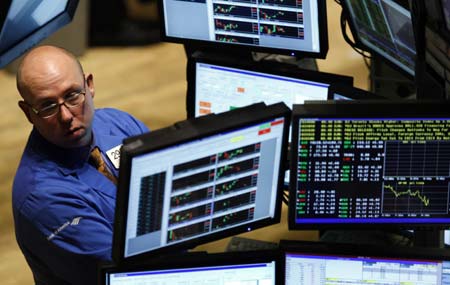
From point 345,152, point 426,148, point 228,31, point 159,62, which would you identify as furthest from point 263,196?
point 159,62

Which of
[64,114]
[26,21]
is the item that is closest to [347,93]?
[64,114]

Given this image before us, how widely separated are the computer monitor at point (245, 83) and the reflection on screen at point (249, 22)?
0.31 ft

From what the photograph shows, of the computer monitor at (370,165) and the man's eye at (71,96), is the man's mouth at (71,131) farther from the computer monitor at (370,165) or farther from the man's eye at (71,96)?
the computer monitor at (370,165)

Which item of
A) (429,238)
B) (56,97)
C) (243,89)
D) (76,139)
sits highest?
(243,89)

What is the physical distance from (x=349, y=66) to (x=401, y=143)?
151 inches

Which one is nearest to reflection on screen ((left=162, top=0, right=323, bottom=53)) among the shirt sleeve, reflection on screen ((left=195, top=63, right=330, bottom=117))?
reflection on screen ((left=195, top=63, right=330, bottom=117))

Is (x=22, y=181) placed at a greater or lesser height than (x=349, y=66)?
lesser

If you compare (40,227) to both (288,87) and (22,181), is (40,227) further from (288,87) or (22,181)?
(288,87)

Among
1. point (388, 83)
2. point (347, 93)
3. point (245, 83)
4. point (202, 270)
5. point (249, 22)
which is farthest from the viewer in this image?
point (388, 83)

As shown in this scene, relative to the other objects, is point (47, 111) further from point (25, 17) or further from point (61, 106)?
point (25, 17)

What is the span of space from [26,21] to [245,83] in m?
0.80

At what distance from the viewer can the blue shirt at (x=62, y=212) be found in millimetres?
3121

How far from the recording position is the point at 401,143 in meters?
2.61

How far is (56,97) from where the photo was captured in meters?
3.24
